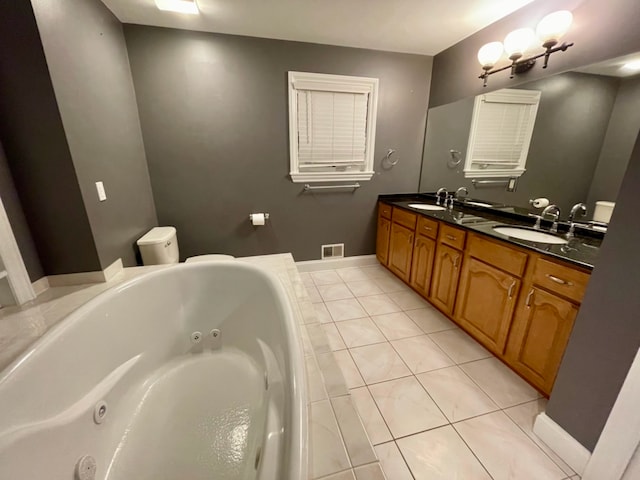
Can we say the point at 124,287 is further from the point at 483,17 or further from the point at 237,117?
the point at 483,17

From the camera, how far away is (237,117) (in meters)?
2.34

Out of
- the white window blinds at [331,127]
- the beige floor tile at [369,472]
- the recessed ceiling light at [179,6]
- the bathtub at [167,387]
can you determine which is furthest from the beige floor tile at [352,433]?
the recessed ceiling light at [179,6]

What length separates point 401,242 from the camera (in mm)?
2598

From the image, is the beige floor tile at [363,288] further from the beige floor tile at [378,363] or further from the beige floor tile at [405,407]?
the beige floor tile at [405,407]

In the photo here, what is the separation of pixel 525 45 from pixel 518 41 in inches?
2.2

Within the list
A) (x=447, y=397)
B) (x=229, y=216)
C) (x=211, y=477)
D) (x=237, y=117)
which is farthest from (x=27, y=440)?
(x=237, y=117)

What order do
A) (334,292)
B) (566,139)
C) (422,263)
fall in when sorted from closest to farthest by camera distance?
(566,139) < (422,263) < (334,292)

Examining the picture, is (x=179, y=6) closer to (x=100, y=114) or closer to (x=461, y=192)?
(x=100, y=114)

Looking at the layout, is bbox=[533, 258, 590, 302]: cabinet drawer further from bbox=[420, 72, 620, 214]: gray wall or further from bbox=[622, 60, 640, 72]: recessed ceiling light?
bbox=[622, 60, 640, 72]: recessed ceiling light

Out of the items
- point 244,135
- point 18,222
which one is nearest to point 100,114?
point 18,222

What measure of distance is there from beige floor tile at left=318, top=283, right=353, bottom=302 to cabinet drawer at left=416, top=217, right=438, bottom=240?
895 mm

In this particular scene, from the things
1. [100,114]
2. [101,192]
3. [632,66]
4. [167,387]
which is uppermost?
[632,66]

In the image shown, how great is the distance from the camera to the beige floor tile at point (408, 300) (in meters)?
2.32

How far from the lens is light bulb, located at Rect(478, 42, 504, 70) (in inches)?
75.7
